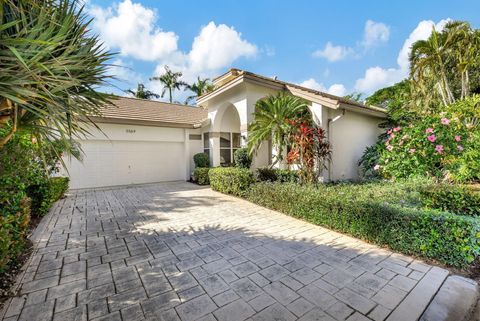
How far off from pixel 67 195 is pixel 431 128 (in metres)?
13.8

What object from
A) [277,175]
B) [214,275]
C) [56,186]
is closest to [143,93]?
[56,186]

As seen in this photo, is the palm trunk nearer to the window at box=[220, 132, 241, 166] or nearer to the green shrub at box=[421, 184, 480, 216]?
the green shrub at box=[421, 184, 480, 216]

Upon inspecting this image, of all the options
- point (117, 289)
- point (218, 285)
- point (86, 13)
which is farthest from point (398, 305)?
point (86, 13)

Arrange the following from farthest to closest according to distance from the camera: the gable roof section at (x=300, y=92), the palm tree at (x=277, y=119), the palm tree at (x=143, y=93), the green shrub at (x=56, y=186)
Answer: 1. the palm tree at (x=143, y=93)
2. the palm tree at (x=277, y=119)
3. the gable roof section at (x=300, y=92)
4. the green shrub at (x=56, y=186)

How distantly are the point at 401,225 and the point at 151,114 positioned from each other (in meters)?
13.2

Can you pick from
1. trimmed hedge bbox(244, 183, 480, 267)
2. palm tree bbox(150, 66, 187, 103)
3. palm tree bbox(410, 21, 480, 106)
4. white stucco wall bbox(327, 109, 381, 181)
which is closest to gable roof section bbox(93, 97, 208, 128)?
white stucco wall bbox(327, 109, 381, 181)

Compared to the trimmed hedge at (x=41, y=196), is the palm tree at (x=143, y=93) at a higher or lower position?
higher

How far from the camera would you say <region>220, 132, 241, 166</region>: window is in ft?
42.1

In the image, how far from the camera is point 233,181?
868 centimetres

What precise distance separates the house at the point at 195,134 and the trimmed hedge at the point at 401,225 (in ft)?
15.0

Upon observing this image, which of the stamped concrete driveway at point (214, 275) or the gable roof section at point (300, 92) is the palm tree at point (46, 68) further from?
the gable roof section at point (300, 92)

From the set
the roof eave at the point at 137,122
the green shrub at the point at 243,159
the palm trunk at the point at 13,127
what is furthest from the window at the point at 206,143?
the palm trunk at the point at 13,127

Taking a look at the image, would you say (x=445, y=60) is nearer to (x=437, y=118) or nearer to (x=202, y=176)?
(x=437, y=118)

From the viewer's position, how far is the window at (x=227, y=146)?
12.8m
